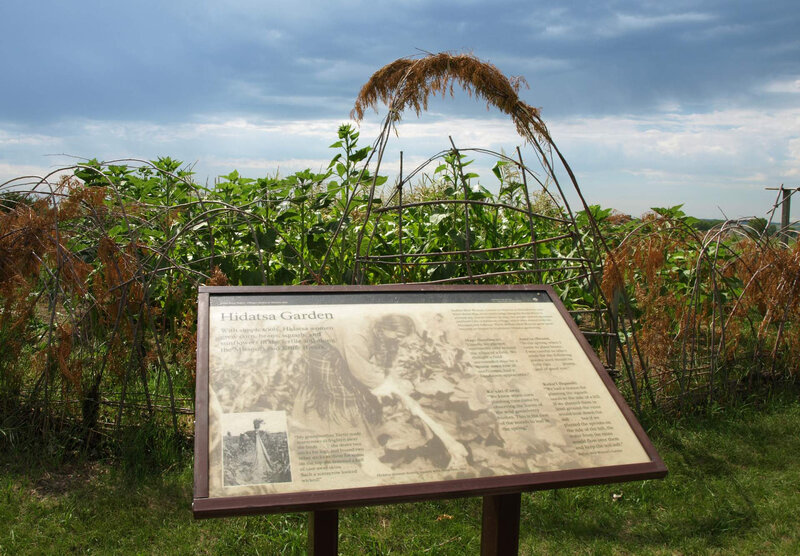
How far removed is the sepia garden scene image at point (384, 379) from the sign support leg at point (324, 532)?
0.92 ft

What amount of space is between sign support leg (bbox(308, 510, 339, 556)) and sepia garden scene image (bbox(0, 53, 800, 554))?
0.92 ft

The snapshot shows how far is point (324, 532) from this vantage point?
2.22 meters

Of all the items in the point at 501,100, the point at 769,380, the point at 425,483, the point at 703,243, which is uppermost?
the point at 501,100

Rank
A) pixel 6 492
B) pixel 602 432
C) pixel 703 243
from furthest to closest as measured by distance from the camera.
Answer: pixel 703 243, pixel 6 492, pixel 602 432

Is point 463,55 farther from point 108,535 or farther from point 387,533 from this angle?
point 108,535

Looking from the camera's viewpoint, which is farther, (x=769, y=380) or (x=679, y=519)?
(x=769, y=380)

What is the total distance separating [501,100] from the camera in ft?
13.1

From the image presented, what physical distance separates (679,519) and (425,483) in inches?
80.7

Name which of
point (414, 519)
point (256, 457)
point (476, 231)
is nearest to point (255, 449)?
point (256, 457)

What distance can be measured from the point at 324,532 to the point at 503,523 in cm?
61

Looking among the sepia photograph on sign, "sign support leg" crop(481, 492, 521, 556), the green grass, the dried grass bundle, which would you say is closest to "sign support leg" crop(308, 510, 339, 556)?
the sepia photograph on sign

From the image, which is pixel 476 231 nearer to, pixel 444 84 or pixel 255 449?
pixel 444 84

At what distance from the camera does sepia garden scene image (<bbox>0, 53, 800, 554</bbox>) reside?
7.25 ft

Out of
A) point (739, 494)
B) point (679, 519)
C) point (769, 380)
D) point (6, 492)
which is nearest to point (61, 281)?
point (6, 492)
